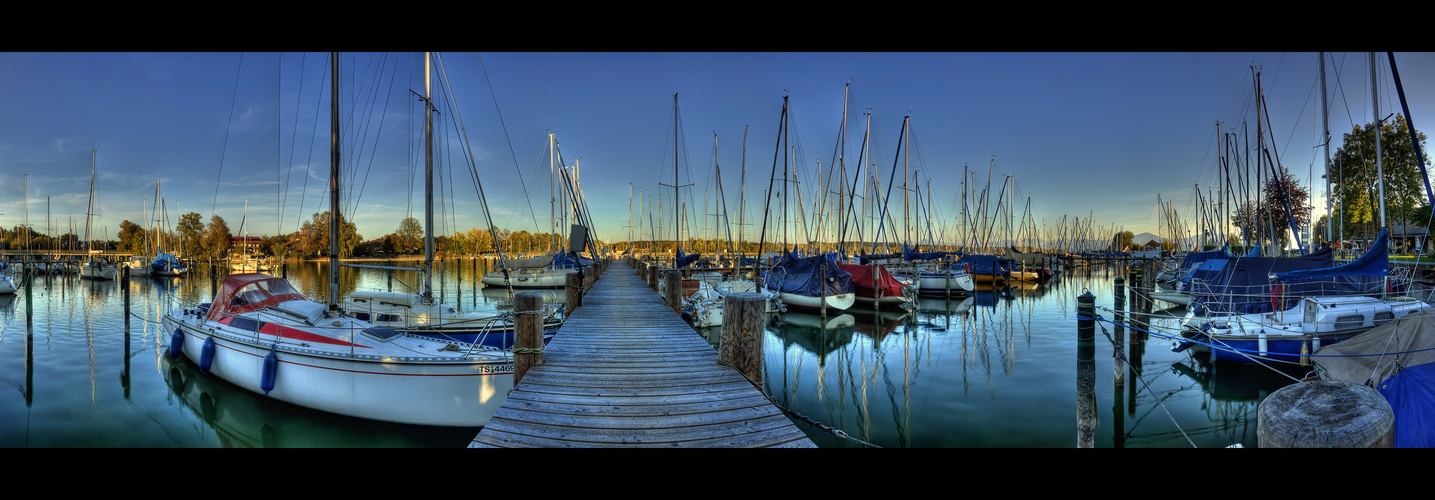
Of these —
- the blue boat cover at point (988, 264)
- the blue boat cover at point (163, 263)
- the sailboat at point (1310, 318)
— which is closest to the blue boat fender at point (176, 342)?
the sailboat at point (1310, 318)

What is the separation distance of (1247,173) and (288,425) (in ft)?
131

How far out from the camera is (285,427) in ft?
33.9

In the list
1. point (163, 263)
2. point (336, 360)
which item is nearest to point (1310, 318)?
point (336, 360)

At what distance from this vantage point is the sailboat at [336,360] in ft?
30.5

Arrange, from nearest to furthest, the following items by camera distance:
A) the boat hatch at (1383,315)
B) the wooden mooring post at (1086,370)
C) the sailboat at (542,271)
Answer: the wooden mooring post at (1086,370) < the boat hatch at (1383,315) < the sailboat at (542,271)

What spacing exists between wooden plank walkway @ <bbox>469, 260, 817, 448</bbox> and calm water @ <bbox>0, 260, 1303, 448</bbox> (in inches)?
147

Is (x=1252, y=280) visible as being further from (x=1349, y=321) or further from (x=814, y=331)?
(x=814, y=331)

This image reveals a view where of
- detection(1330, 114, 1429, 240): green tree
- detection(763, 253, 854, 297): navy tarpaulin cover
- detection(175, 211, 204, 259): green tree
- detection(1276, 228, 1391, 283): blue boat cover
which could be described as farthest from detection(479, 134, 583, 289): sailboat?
detection(175, 211, 204, 259): green tree

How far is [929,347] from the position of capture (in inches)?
731

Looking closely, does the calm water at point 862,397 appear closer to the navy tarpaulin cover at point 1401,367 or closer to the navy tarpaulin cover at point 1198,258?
the navy tarpaulin cover at point 1401,367

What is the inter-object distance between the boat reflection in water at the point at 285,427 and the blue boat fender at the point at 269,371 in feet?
2.24

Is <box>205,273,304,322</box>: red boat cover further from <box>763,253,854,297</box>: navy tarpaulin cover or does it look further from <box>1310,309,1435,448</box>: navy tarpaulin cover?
<box>763,253,854,297</box>: navy tarpaulin cover

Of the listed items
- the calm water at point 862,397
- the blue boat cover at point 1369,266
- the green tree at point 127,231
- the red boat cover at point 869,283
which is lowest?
the calm water at point 862,397
